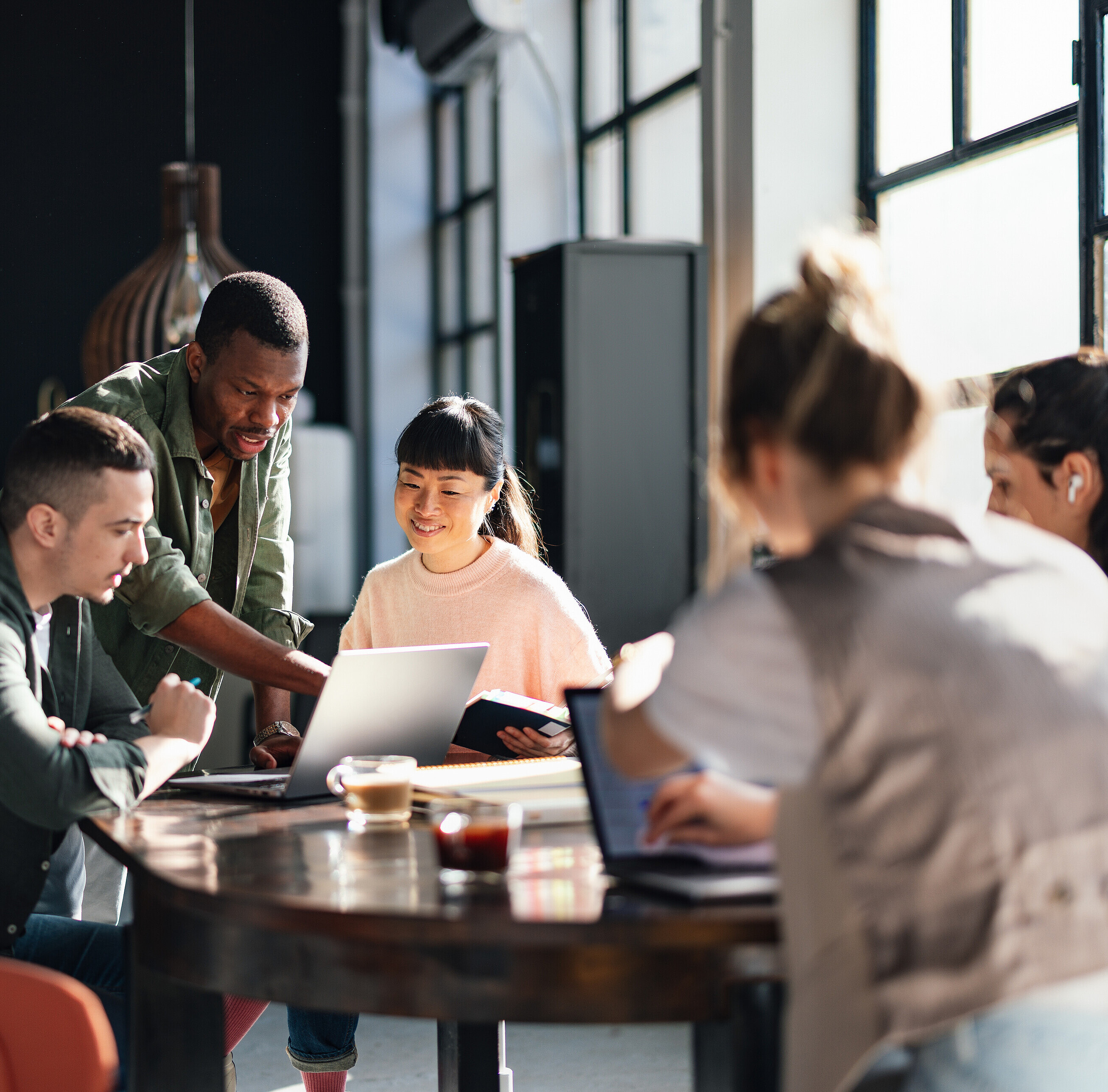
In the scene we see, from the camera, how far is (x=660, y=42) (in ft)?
17.9

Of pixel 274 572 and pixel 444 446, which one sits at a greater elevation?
pixel 444 446

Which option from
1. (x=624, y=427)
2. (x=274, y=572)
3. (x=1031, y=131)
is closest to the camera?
(x=274, y=572)

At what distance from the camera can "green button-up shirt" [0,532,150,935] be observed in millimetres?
1430

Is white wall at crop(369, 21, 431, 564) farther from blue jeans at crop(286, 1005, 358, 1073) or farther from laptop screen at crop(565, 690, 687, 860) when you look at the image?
laptop screen at crop(565, 690, 687, 860)

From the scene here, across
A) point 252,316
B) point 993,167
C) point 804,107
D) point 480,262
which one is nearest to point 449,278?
point 480,262

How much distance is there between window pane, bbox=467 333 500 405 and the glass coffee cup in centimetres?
577

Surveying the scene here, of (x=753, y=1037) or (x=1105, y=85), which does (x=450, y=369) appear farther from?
(x=753, y=1037)

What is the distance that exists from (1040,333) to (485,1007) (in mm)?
2770

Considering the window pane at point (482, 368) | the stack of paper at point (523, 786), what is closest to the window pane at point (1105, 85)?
the stack of paper at point (523, 786)

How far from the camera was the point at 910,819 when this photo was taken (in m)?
0.87

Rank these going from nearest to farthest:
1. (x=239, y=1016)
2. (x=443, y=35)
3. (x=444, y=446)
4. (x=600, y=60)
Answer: (x=239, y=1016), (x=444, y=446), (x=600, y=60), (x=443, y=35)

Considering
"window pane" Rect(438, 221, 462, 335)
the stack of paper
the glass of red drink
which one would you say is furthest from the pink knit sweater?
"window pane" Rect(438, 221, 462, 335)

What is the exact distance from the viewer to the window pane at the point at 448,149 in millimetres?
7750

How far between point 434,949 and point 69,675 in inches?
34.4
